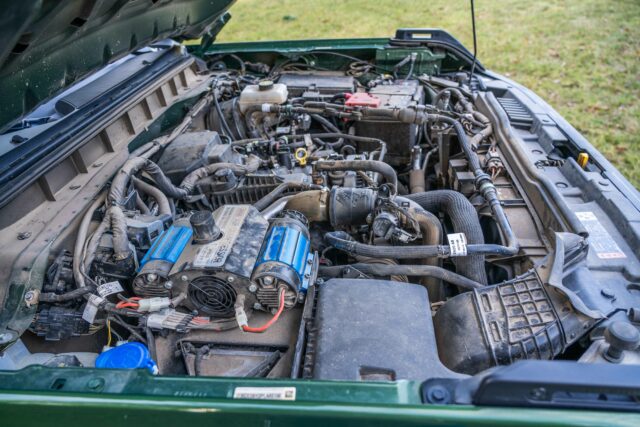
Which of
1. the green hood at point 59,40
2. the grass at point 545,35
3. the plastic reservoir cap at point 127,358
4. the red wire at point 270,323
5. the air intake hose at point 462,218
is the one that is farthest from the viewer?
the grass at point 545,35

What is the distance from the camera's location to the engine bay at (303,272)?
4.45ft

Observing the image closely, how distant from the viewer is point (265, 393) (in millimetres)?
928

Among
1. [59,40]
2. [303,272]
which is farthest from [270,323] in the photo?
[59,40]

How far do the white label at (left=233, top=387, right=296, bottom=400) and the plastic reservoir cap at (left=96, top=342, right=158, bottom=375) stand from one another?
53 cm

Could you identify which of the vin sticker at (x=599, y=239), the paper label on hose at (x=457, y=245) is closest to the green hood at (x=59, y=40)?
the paper label on hose at (x=457, y=245)

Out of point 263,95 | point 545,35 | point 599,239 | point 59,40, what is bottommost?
point 545,35

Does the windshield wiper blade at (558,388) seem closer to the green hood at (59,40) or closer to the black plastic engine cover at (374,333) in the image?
the black plastic engine cover at (374,333)

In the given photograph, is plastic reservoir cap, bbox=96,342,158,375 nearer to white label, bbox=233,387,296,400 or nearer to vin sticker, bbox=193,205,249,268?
vin sticker, bbox=193,205,249,268

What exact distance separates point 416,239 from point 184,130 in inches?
62.2

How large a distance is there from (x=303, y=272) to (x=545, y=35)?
25.1 feet

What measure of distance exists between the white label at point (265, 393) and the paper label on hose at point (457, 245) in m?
0.95

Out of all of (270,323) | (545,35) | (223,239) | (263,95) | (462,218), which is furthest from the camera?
(545,35)

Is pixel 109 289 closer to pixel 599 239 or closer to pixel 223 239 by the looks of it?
pixel 223 239

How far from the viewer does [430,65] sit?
11.1 feet
